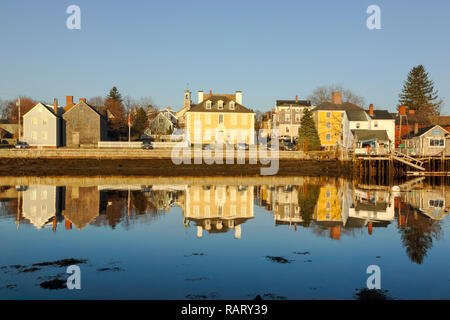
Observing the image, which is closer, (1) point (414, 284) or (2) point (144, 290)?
(2) point (144, 290)

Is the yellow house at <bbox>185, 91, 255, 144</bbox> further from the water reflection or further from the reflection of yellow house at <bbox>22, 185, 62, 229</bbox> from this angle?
the reflection of yellow house at <bbox>22, 185, 62, 229</bbox>

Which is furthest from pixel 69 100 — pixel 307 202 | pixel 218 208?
pixel 307 202

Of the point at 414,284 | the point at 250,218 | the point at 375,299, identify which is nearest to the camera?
the point at 375,299

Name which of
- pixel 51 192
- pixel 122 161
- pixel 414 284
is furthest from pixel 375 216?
pixel 122 161

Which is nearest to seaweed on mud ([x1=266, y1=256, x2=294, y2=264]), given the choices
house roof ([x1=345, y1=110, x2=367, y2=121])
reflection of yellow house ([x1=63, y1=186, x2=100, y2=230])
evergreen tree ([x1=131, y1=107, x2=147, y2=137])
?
reflection of yellow house ([x1=63, y1=186, x2=100, y2=230])

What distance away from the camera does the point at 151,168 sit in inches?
2222

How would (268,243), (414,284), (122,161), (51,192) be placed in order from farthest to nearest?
(122,161) → (51,192) → (268,243) → (414,284)

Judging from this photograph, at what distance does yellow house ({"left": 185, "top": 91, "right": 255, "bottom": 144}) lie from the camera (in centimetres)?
7150

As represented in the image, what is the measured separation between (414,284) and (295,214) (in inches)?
482

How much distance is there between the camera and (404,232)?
18.6 metres

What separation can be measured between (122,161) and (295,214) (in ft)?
124

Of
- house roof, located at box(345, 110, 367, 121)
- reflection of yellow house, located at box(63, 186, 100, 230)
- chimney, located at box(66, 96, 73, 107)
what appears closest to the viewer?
reflection of yellow house, located at box(63, 186, 100, 230)

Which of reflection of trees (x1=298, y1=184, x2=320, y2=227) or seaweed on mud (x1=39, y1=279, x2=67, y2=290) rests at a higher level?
reflection of trees (x1=298, y1=184, x2=320, y2=227)
